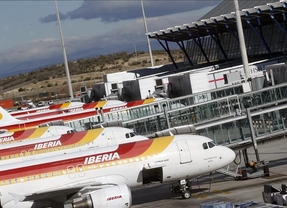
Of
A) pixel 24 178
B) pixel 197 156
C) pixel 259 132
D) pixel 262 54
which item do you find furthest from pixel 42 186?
pixel 262 54

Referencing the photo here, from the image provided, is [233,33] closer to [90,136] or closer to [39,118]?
[39,118]

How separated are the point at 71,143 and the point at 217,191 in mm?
15992

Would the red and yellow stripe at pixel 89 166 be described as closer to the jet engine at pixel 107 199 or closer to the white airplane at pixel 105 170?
the white airplane at pixel 105 170

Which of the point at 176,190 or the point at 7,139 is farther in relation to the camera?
the point at 7,139

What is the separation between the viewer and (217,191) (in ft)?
153

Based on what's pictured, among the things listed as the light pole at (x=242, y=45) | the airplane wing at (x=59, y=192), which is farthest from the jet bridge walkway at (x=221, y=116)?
the airplane wing at (x=59, y=192)

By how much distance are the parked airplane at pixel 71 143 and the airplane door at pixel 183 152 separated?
39.8ft

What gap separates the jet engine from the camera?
3888 centimetres

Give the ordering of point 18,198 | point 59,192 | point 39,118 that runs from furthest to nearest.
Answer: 1. point 39,118
2. point 59,192
3. point 18,198

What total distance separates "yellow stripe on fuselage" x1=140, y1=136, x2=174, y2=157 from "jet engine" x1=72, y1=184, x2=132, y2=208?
4.92 meters

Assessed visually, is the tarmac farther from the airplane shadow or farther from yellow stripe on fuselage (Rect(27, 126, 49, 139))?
yellow stripe on fuselage (Rect(27, 126, 49, 139))

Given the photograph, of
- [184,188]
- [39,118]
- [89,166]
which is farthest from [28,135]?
[184,188]

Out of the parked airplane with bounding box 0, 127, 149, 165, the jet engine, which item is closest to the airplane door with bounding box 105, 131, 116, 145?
the parked airplane with bounding box 0, 127, 149, 165

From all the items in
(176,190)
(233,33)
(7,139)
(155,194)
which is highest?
(233,33)
